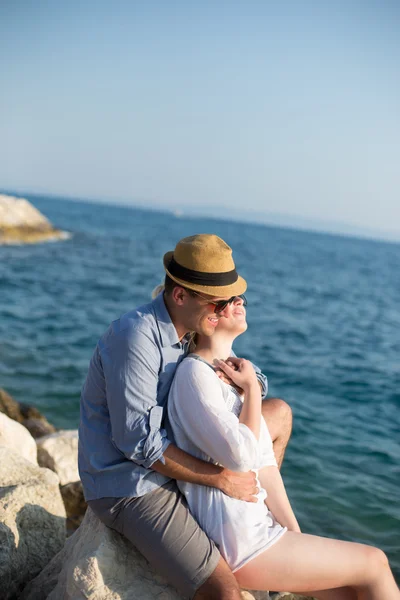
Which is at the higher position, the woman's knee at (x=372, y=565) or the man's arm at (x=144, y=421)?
the man's arm at (x=144, y=421)

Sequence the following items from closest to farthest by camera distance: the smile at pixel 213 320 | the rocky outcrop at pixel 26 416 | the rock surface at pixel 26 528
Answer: the smile at pixel 213 320 → the rock surface at pixel 26 528 → the rocky outcrop at pixel 26 416

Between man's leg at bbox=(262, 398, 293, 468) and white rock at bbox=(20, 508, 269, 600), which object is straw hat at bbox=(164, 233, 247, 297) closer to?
man's leg at bbox=(262, 398, 293, 468)

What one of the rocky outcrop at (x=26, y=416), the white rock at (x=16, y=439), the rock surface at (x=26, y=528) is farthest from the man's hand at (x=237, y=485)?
the rocky outcrop at (x=26, y=416)

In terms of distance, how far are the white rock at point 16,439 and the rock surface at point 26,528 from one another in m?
1.34

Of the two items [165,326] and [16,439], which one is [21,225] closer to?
[16,439]

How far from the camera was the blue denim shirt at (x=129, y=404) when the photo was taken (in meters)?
3.46

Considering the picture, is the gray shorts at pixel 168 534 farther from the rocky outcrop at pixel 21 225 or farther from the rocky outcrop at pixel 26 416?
the rocky outcrop at pixel 21 225

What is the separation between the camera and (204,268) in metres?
3.67

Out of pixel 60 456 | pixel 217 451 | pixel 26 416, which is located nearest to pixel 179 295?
pixel 217 451

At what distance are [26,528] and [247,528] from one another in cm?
178

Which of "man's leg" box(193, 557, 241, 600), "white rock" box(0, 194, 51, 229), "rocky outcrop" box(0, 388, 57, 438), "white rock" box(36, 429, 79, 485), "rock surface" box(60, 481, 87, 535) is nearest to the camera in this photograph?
"man's leg" box(193, 557, 241, 600)

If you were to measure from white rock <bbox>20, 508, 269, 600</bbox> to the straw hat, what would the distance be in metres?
1.57

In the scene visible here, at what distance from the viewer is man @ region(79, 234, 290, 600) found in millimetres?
3436

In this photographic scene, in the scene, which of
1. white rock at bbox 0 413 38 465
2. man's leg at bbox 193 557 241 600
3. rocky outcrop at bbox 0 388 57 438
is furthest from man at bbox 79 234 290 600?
rocky outcrop at bbox 0 388 57 438
